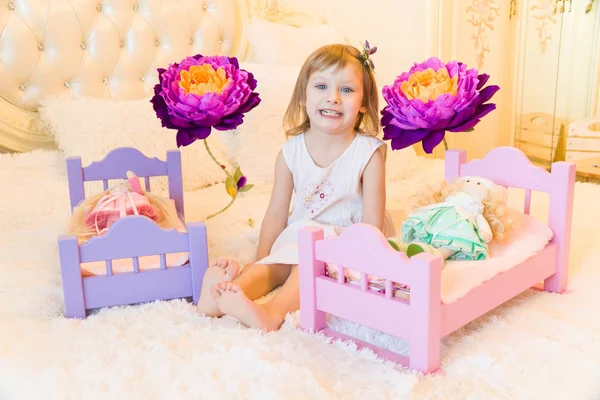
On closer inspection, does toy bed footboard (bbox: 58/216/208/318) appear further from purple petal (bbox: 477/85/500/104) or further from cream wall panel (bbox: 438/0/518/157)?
cream wall panel (bbox: 438/0/518/157)

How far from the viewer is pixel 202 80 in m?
1.53

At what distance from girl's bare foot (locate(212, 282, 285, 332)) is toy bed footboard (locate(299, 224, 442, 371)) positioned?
8 cm

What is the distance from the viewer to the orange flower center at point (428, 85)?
1.42 metres

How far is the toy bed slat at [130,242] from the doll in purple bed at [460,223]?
467 mm

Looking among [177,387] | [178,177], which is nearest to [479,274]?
[177,387]

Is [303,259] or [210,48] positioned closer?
[303,259]

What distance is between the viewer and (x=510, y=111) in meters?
3.40

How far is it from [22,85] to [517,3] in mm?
2439

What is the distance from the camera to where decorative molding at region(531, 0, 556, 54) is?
→ 10.5 ft

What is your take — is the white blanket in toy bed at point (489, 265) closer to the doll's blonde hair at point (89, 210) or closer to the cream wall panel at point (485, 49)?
the doll's blonde hair at point (89, 210)

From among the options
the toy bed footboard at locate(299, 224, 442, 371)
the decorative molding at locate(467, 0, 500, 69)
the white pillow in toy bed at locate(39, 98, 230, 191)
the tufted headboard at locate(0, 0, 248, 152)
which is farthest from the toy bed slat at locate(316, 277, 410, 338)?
the decorative molding at locate(467, 0, 500, 69)

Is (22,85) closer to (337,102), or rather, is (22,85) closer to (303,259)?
(337,102)

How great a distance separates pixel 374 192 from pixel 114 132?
35.9 inches

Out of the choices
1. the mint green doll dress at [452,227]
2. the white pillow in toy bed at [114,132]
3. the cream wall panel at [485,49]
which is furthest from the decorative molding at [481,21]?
the mint green doll dress at [452,227]
